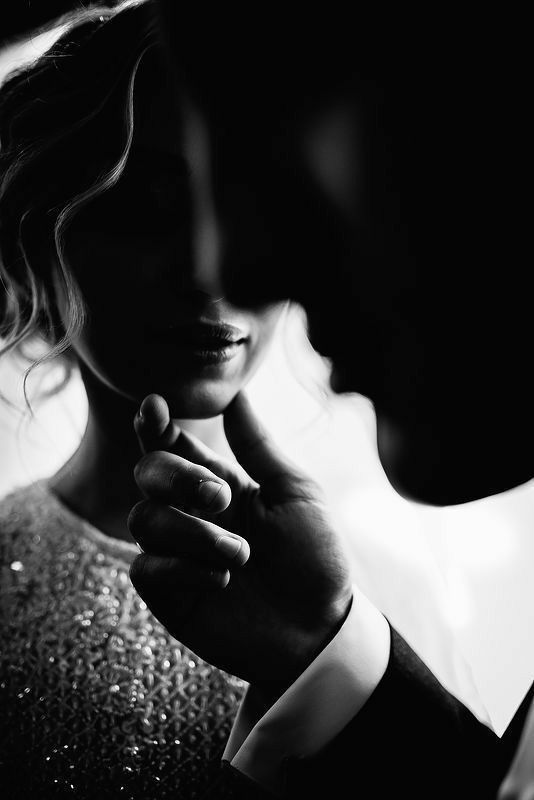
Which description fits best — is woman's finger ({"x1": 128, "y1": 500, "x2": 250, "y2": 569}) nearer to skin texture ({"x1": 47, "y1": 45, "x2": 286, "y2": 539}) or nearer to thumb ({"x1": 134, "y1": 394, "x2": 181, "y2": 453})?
thumb ({"x1": 134, "y1": 394, "x2": 181, "y2": 453})

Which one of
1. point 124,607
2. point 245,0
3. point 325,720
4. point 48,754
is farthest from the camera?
point 124,607

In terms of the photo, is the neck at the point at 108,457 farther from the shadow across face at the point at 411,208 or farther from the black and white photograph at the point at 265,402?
the shadow across face at the point at 411,208

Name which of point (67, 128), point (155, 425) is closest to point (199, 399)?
point (155, 425)

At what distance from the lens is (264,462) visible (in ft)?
1.86

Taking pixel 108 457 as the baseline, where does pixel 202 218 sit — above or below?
above

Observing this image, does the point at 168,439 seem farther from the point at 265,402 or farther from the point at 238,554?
the point at 265,402

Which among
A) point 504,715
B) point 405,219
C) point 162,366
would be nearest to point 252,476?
point 162,366

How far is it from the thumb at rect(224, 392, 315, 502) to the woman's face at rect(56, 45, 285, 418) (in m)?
0.08

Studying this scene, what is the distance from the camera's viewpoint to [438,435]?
438mm

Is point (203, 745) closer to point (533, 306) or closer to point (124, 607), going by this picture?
point (124, 607)

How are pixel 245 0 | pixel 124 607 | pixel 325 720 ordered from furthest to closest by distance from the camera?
pixel 124 607
pixel 325 720
pixel 245 0

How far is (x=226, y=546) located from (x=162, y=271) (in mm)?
325

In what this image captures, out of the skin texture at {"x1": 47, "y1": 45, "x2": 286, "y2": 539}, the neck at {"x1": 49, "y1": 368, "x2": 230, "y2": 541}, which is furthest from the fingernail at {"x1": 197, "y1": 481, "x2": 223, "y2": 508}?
the neck at {"x1": 49, "y1": 368, "x2": 230, "y2": 541}

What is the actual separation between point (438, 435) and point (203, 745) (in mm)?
407
